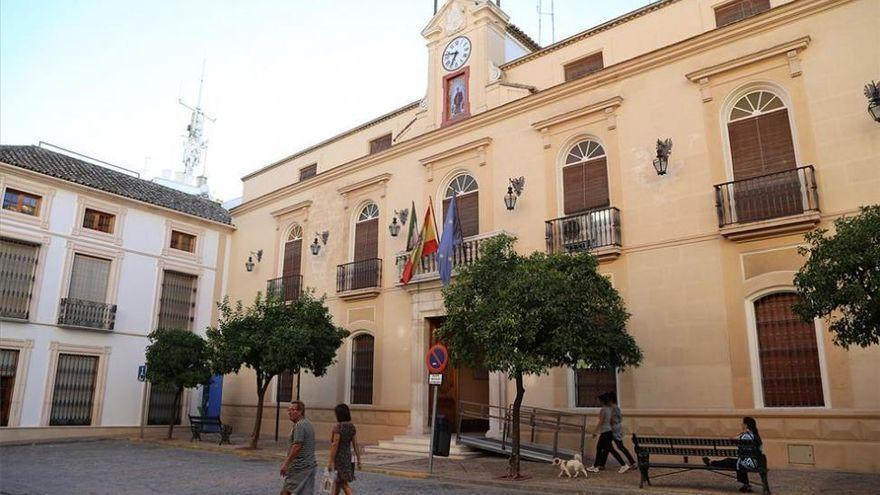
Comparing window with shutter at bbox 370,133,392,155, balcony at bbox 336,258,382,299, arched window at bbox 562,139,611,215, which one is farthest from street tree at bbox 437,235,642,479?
window with shutter at bbox 370,133,392,155

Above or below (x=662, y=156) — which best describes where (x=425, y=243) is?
below

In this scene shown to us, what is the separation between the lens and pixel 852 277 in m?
7.81

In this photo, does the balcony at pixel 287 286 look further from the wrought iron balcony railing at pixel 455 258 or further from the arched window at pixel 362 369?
the wrought iron balcony railing at pixel 455 258

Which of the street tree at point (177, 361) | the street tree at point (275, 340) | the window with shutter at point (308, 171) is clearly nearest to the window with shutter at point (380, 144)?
the window with shutter at point (308, 171)

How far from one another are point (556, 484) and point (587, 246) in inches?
218

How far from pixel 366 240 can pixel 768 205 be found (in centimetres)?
1095

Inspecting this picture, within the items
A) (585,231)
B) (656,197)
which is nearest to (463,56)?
(585,231)

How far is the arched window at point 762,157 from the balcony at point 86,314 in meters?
17.9

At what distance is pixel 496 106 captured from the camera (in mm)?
16312

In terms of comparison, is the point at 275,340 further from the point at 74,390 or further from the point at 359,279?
the point at 74,390

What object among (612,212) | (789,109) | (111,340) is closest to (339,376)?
(111,340)

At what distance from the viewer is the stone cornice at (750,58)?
11.9 m

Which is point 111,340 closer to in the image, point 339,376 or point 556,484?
point 339,376

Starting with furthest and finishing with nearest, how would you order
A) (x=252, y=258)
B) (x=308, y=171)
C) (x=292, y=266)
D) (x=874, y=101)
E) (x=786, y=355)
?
(x=252, y=258)
(x=308, y=171)
(x=292, y=266)
(x=786, y=355)
(x=874, y=101)
